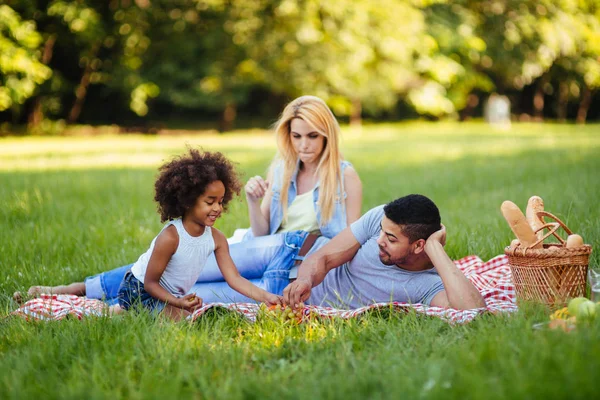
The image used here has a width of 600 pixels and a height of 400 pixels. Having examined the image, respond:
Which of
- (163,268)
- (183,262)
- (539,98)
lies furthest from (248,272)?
(539,98)

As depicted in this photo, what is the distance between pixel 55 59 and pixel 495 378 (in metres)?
27.0

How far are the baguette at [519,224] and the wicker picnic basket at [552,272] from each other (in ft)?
0.28

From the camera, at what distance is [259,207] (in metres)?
4.99

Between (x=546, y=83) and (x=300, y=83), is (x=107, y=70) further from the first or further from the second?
(x=546, y=83)

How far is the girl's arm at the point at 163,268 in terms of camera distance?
12.3 feet

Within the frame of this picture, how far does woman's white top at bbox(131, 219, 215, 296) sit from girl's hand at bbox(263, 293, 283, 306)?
0.44 meters

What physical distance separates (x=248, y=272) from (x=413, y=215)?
1.39 m

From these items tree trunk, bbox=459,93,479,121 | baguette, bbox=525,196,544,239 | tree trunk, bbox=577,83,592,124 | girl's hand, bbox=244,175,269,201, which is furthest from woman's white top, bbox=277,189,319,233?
tree trunk, bbox=577,83,592,124

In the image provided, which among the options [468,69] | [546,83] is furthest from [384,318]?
[546,83]

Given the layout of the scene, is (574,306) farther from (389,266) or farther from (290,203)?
(290,203)

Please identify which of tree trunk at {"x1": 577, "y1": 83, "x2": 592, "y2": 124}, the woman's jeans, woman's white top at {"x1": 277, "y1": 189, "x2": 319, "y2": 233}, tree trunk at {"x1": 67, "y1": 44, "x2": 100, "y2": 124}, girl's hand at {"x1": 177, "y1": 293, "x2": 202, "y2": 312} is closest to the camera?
girl's hand at {"x1": 177, "y1": 293, "x2": 202, "y2": 312}

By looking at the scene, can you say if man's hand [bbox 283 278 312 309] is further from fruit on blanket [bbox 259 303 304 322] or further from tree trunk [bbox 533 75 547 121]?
tree trunk [bbox 533 75 547 121]

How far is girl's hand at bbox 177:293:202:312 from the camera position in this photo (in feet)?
12.2

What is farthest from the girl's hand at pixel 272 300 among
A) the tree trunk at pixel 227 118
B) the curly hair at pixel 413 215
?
the tree trunk at pixel 227 118
